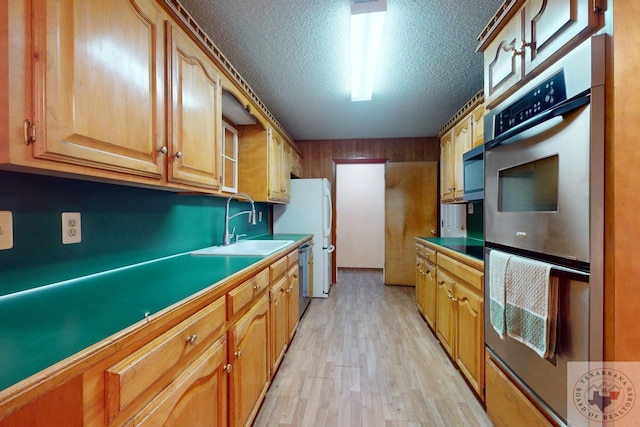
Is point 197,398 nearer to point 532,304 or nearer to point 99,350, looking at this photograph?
point 99,350

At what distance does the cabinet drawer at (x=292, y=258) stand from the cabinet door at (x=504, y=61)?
171cm

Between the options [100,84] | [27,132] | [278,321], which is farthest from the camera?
[278,321]

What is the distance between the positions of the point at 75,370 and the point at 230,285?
622 millimetres

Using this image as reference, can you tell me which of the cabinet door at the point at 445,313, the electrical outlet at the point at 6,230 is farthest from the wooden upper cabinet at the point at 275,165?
the electrical outlet at the point at 6,230

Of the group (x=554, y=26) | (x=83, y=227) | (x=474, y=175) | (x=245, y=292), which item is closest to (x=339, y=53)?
(x=554, y=26)

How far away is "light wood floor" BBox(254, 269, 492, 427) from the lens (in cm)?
151

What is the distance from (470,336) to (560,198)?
1.11 metres

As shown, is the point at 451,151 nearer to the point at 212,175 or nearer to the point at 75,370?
the point at 212,175

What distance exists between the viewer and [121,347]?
23.6 inches

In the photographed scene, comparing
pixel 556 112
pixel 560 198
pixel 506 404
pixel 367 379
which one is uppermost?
A: pixel 556 112

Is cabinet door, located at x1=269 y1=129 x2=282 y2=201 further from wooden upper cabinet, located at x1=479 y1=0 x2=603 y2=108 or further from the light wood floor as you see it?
wooden upper cabinet, located at x1=479 y1=0 x2=603 y2=108

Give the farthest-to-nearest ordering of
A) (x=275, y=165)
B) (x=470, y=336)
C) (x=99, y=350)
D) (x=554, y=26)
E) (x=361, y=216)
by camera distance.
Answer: (x=361, y=216) → (x=275, y=165) → (x=470, y=336) → (x=554, y=26) → (x=99, y=350)

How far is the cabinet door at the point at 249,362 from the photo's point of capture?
1.15m

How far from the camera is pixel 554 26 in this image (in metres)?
0.96
